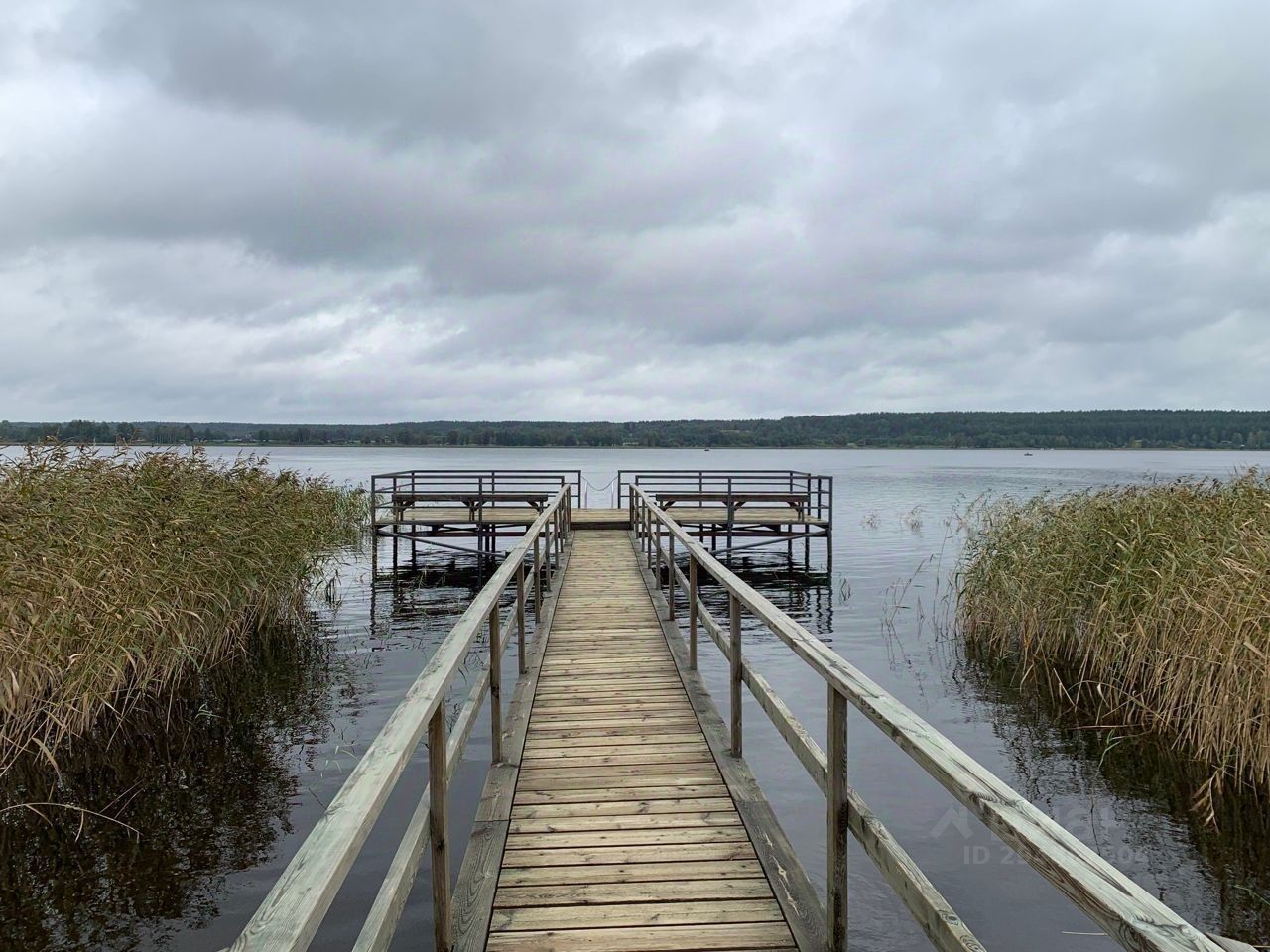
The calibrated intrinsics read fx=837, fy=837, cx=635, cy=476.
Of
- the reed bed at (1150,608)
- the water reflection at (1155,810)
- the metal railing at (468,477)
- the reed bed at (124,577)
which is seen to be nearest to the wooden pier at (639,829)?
the water reflection at (1155,810)

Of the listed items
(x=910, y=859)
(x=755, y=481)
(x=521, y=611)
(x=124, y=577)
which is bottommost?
(x=910, y=859)

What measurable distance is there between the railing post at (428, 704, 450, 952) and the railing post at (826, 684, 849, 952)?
52.3 inches

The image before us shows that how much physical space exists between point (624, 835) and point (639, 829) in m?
0.09

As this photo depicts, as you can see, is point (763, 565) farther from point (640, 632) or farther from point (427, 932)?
point (427, 932)

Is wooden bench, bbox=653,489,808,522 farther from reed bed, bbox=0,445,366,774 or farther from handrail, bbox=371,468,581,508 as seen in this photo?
reed bed, bbox=0,445,366,774

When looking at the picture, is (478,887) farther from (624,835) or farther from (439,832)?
(624,835)

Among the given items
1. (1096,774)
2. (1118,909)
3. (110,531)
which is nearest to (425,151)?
(110,531)

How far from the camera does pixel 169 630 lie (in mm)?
8195

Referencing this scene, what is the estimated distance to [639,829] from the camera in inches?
157

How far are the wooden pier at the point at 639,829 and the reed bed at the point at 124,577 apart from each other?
10.2ft

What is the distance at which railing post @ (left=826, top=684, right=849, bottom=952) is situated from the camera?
288 centimetres

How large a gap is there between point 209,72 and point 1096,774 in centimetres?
1989

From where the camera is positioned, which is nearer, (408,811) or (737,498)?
(408,811)

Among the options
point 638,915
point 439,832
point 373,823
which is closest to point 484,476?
point 638,915
